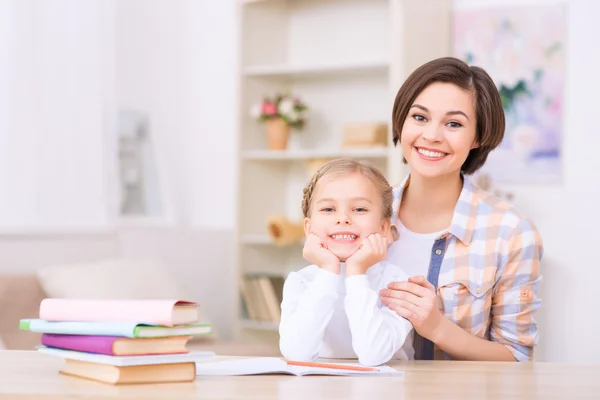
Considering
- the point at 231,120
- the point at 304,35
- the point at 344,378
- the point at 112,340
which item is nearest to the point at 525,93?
the point at 304,35

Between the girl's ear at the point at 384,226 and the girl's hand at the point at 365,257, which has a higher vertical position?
the girl's ear at the point at 384,226

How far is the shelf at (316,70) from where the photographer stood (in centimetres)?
447

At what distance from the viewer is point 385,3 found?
16.0ft

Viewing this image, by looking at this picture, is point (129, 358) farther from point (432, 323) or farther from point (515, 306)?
point (515, 306)

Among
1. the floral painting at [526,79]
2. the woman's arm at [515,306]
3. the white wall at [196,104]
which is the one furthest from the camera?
the white wall at [196,104]

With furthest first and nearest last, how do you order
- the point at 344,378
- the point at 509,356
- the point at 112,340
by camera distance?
1. the point at 509,356
2. the point at 344,378
3. the point at 112,340

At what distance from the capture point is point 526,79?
4406 millimetres

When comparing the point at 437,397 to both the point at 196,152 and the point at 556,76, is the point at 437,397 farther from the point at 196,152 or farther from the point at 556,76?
the point at 196,152

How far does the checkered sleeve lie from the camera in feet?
7.20

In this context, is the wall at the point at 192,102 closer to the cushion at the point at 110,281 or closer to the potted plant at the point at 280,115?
the potted plant at the point at 280,115

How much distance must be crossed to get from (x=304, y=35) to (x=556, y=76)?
4.75ft

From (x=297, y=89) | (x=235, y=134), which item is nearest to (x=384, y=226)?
(x=235, y=134)

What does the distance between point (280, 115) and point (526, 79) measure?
1.25 meters

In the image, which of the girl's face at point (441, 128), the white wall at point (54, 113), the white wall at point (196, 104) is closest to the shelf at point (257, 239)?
the white wall at point (196, 104)
